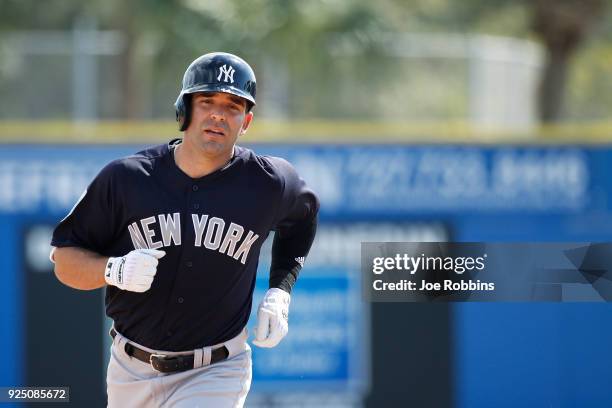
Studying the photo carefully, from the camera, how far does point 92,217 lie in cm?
398

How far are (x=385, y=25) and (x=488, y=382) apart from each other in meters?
5.62

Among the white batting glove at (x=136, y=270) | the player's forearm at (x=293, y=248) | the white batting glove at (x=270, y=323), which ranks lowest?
the white batting glove at (x=270, y=323)

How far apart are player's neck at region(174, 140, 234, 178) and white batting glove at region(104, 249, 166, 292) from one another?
38cm

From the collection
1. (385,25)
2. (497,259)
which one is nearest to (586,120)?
(385,25)

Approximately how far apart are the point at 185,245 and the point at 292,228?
67 centimetres

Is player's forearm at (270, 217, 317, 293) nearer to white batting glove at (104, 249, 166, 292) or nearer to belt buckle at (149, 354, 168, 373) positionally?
belt buckle at (149, 354, 168, 373)

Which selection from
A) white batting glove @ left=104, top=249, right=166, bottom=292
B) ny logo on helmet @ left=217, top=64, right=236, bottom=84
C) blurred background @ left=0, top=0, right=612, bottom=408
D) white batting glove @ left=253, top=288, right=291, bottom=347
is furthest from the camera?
blurred background @ left=0, top=0, right=612, bottom=408

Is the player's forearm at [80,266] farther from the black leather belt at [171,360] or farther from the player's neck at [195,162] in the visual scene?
the player's neck at [195,162]

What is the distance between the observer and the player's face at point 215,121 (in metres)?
3.98

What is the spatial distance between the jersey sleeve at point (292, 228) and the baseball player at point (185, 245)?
0.68 feet

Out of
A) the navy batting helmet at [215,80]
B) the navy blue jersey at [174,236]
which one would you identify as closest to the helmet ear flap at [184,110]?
the navy batting helmet at [215,80]

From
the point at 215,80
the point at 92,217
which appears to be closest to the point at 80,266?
the point at 92,217

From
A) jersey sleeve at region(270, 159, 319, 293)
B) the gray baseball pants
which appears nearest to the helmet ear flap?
jersey sleeve at region(270, 159, 319, 293)

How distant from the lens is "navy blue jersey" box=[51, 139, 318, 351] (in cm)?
398
